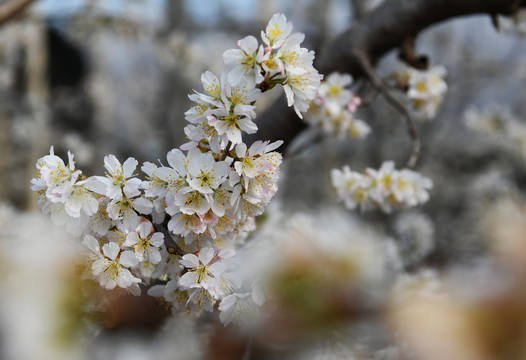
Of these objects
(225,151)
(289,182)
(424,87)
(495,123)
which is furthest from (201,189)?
(289,182)

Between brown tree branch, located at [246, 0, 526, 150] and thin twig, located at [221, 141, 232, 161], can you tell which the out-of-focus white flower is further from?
brown tree branch, located at [246, 0, 526, 150]

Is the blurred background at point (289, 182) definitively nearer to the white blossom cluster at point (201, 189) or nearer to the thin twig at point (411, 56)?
the white blossom cluster at point (201, 189)

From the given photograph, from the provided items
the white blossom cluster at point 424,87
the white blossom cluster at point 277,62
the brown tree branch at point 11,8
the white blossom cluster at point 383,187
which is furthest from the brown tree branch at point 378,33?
the brown tree branch at point 11,8

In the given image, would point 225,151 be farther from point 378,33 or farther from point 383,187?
point 378,33

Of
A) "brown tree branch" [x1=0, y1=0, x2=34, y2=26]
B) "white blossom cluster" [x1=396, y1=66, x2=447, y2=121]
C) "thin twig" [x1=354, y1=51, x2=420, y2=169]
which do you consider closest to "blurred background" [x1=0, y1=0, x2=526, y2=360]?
"white blossom cluster" [x1=396, y1=66, x2=447, y2=121]

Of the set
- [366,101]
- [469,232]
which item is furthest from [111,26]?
[469,232]
